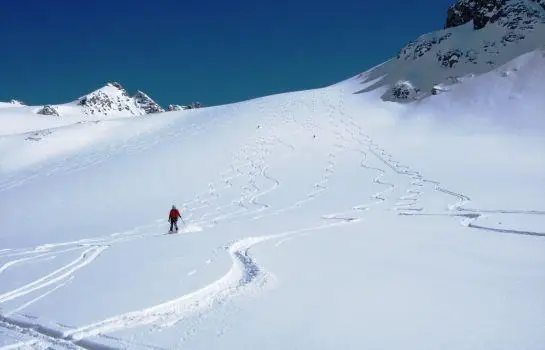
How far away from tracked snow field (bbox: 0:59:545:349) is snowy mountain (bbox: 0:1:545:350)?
6 centimetres

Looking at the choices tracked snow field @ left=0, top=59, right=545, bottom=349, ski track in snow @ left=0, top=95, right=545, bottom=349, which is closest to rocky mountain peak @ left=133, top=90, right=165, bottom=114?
ski track in snow @ left=0, top=95, right=545, bottom=349

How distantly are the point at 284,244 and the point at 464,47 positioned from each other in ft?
153

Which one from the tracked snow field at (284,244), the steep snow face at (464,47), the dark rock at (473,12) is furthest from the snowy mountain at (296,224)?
the dark rock at (473,12)

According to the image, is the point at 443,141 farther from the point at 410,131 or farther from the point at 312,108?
the point at 312,108

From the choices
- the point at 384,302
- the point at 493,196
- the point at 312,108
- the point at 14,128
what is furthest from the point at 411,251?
the point at 14,128

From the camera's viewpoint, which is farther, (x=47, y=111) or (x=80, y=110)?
(x=80, y=110)

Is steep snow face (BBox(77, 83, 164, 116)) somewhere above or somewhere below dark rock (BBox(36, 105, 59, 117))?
above

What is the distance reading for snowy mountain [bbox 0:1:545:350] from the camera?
23.7 feet

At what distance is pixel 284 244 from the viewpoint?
13125mm

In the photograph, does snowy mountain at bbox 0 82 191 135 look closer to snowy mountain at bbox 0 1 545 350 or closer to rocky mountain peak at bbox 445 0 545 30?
snowy mountain at bbox 0 1 545 350

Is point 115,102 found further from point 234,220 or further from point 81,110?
point 234,220

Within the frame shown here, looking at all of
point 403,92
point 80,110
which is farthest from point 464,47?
point 80,110

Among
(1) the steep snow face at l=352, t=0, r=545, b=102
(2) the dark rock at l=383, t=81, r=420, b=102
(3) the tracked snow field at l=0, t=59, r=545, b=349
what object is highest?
(1) the steep snow face at l=352, t=0, r=545, b=102

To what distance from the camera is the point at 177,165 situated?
1267 inches
